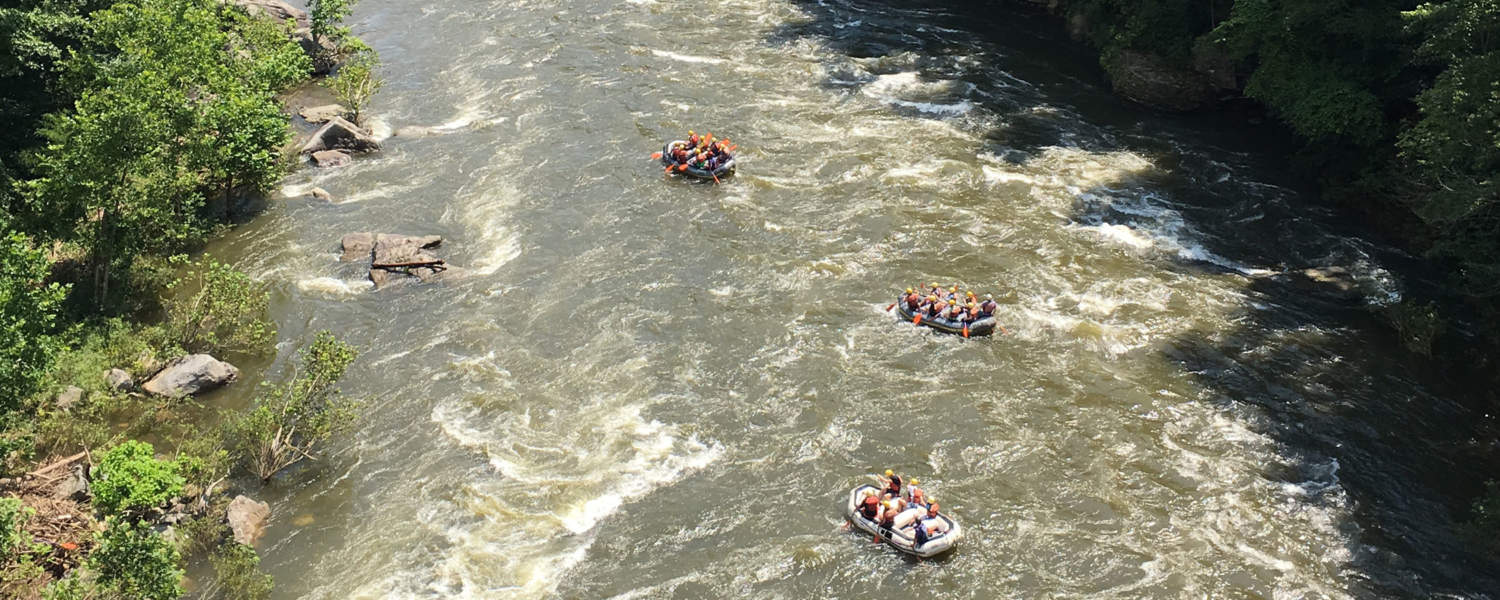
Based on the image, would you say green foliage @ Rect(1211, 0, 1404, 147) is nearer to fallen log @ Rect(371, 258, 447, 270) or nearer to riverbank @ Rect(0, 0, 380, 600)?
fallen log @ Rect(371, 258, 447, 270)

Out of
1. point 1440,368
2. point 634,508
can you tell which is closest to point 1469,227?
point 1440,368

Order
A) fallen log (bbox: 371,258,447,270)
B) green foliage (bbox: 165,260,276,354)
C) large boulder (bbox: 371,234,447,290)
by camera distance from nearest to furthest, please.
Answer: green foliage (bbox: 165,260,276,354) < large boulder (bbox: 371,234,447,290) < fallen log (bbox: 371,258,447,270)

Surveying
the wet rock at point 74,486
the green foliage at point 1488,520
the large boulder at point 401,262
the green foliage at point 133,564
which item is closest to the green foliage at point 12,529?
the green foliage at point 133,564

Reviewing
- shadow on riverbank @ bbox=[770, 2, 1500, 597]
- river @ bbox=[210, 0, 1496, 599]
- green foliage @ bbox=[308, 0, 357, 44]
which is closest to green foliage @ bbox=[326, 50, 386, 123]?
river @ bbox=[210, 0, 1496, 599]

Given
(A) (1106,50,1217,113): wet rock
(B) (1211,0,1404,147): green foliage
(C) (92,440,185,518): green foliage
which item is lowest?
(C) (92,440,185,518): green foliage

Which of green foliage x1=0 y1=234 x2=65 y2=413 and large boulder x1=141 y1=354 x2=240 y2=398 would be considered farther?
large boulder x1=141 y1=354 x2=240 y2=398

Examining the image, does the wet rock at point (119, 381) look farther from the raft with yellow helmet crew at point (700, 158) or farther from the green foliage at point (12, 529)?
the raft with yellow helmet crew at point (700, 158)
